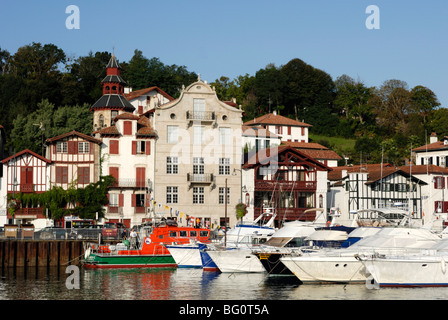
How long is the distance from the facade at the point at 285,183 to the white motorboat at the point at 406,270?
28682mm

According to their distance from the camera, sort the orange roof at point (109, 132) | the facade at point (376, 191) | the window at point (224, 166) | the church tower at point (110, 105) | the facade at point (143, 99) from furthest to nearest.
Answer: the facade at point (143, 99) → the church tower at point (110, 105) → the facade at point (376, 191) → the window at point (224, 166) → the orange roof at point (109, 132)

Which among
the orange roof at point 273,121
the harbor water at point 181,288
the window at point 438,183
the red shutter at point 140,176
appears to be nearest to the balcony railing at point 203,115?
the red shutter at point 140,176

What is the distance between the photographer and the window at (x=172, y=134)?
6456 centimetres

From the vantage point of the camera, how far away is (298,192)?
66500 mm

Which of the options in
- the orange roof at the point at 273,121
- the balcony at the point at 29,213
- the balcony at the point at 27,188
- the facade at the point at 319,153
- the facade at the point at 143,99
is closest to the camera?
the balcony at the point at 29,213

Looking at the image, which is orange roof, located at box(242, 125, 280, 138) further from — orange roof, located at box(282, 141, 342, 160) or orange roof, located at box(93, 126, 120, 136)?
orange roof, located at box(93, 126, 120, 136)

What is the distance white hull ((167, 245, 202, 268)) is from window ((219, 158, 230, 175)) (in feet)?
61.0

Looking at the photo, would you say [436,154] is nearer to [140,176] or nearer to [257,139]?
[257,139]

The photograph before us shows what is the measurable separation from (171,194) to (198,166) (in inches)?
146

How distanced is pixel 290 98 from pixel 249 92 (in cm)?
661

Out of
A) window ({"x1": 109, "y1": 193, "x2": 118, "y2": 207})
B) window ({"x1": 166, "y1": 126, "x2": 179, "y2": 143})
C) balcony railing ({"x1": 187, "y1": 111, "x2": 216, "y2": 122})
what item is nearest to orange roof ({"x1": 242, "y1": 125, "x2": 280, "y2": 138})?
balcony railing ({"x1": 187, "y1": 111, "x2": 216, "y2": 122})

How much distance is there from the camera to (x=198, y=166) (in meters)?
64.8

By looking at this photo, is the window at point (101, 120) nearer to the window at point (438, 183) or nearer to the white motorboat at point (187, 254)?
the white motorboat at point (187, 254)
